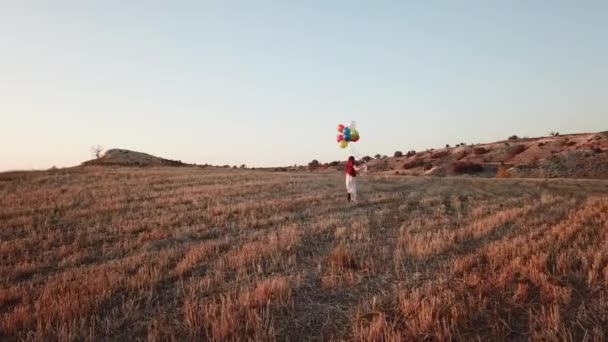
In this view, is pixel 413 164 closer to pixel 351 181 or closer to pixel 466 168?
pixel 466 168

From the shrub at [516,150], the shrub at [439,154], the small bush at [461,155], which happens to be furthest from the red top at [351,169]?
the shrub at [439,154]

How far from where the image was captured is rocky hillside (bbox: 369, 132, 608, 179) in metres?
41.2

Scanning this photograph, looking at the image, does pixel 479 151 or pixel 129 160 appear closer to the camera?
pixel 129 160

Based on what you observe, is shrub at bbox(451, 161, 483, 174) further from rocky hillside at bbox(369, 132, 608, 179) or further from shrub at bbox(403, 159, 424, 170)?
shrub at bbox(403, 159, 424, 170)

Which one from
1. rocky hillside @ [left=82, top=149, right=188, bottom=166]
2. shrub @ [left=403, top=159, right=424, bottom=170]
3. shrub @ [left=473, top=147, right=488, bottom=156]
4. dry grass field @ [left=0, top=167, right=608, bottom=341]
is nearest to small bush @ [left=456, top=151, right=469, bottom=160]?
shrub @ [left=473, top=147, right=488, bottom=156]

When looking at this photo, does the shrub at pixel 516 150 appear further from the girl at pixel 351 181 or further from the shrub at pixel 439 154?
the girl at pixel 351 181

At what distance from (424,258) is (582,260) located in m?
2.80

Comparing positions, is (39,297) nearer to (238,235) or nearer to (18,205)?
(238,235)

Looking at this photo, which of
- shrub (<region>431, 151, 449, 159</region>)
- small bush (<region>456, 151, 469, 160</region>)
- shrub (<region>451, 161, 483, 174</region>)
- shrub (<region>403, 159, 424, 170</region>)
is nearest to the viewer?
shrub (<region>451, 161, 483, 174</region>)

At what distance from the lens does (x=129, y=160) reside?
53.1 metres

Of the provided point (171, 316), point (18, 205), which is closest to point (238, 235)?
point (171, 316)

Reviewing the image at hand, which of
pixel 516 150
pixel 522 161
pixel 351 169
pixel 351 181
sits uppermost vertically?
pixel 516 150

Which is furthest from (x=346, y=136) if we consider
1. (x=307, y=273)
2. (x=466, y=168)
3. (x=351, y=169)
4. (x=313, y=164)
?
(x=313, y=164)

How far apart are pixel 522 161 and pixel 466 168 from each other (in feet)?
19.2
